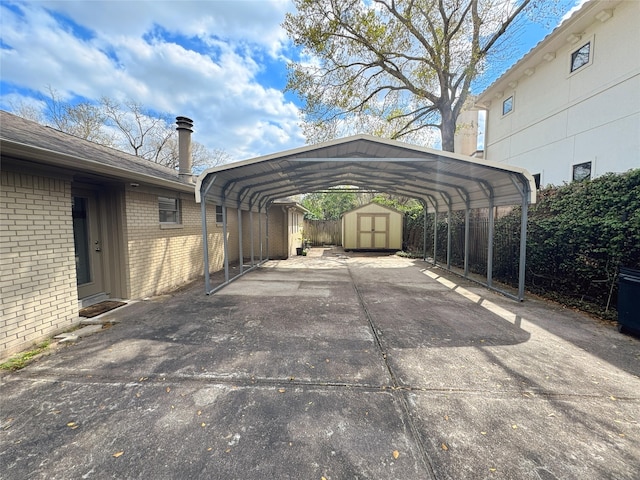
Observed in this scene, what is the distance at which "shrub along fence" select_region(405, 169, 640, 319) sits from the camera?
4.44 meters

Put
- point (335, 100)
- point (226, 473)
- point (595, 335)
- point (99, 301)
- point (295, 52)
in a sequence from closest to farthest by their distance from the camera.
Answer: point (226, 473)
point (595, 335)
point (99, 301)
point (295, 52)
point (335, 100)

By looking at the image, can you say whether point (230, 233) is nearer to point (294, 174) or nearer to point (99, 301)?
point (294, 174)

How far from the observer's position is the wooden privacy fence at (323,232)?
762 inches

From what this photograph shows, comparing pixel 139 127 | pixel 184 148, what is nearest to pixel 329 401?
pixel 184 148

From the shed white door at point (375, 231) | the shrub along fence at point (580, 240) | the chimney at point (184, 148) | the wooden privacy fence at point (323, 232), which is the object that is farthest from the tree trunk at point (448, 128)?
the chimney at point (184, 148)

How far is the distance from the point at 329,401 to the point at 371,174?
7.42 meters

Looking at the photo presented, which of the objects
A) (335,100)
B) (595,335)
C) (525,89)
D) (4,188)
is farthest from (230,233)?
(525,89)

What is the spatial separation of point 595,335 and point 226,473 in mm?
5377

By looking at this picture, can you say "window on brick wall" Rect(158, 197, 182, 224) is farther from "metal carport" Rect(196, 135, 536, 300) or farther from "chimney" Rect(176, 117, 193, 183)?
"chimney" Rect(176, 117, 193, 183)

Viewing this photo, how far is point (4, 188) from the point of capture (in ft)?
11.2

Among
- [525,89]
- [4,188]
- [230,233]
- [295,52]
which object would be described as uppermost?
[295,52]

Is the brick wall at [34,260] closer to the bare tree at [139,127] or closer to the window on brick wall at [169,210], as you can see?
the window on brick wall at [169,210]

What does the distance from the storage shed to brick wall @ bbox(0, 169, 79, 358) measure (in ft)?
42.4

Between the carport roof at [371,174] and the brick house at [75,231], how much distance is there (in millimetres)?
1346
